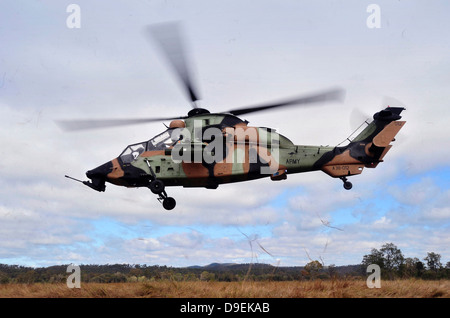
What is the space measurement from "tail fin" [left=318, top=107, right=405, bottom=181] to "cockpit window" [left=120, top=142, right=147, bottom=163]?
9.83 metres

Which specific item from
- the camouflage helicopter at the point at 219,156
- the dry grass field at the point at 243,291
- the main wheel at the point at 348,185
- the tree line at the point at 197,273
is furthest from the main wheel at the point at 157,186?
the dry grass field at the point at 243,291

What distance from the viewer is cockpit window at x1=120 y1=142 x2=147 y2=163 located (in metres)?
22.2

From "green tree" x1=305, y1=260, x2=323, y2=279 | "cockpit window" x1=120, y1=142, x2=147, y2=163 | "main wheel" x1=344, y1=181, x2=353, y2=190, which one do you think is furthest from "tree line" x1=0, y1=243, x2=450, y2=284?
"cockpit window" x1=120, y1=142, x2=147, y2=163

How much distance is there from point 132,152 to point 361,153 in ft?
41.8

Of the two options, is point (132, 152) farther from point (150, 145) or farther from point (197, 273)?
point (197, 273)

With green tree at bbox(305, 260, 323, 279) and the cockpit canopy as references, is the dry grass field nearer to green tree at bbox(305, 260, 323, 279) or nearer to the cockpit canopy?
green tree at bbox(305, 260, 323, 279)

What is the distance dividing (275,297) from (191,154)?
1286 centimetres

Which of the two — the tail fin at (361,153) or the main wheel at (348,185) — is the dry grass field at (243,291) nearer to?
the main wheel at (348,185)

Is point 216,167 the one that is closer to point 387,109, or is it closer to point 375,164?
point 375,164

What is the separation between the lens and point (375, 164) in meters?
22.3

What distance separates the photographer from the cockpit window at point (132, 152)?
22172 millimetres
